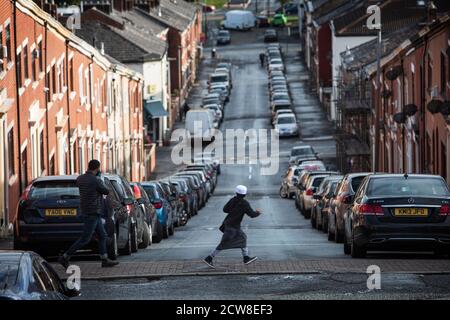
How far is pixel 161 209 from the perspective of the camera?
1321 inches

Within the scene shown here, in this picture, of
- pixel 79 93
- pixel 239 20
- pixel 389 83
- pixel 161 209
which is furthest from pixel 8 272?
pixel 239 20

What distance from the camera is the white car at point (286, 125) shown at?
90.8 meters

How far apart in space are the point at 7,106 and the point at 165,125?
194 ft

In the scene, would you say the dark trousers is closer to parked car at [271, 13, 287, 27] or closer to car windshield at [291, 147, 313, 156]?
car windshield at [291, 147, 313, 156]

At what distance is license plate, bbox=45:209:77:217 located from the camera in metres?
23.1

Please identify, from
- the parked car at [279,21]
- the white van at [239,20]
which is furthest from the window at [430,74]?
the parked car at [279,21]

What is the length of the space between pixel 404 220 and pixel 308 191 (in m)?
24.7

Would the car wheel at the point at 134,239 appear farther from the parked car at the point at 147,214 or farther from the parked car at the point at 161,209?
Result: the parked car at the point at 161,209

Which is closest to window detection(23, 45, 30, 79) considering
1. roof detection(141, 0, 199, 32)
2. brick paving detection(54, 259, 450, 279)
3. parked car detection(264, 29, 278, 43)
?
brick paving detection(54, 259, 450, 279)

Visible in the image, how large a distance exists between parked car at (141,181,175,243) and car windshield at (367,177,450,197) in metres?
9.87

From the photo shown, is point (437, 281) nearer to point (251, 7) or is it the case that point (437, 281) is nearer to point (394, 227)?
point (394, 227)

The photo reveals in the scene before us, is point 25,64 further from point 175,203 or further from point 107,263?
point 107,263
